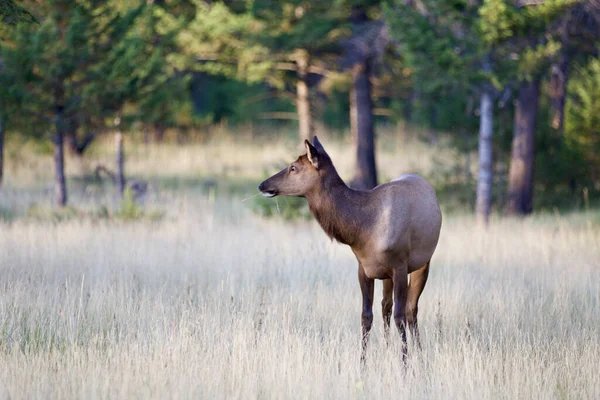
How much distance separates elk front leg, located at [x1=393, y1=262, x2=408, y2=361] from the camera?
677cm

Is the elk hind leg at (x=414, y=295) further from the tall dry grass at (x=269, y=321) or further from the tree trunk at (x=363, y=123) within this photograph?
the tree trunk at (x=363, y=123)

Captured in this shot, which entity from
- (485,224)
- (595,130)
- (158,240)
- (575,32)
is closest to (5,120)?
(158,240)

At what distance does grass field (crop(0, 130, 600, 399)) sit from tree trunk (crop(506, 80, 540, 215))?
2.95 m

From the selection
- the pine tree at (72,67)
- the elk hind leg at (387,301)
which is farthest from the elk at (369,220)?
the pine tree at (72,67)

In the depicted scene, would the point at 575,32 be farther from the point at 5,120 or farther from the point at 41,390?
the point at 41,390

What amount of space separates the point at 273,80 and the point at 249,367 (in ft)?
61.1

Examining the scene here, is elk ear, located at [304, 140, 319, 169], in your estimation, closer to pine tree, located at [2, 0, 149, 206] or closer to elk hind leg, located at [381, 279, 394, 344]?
elk hind leg, located at [381, 279, 394, 344]

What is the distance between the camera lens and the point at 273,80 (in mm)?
24219

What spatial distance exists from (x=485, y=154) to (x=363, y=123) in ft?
22.3

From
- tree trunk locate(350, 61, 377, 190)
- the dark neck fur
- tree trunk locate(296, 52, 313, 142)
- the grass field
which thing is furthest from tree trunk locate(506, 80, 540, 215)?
the dark neck fur

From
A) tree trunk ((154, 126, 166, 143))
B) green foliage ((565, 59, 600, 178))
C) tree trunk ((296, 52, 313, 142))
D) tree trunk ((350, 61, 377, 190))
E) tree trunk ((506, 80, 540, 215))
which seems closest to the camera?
tree trunk ((506, 80, 540, 215))

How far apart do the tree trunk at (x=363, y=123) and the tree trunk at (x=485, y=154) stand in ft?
19.6

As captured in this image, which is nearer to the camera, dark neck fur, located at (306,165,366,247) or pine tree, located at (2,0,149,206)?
dark neck fur, located at (306,165,366,247)

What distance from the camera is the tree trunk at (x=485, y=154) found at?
1497cm
